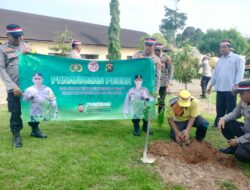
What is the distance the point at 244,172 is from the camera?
4.33 meters

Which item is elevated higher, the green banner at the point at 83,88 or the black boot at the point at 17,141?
the green banner at the point at 83,88

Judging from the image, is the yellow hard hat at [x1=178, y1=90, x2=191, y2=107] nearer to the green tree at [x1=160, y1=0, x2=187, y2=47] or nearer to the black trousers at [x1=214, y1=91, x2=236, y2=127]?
the black trousers at [x1=214, y1=91, x2=236, y2=127]

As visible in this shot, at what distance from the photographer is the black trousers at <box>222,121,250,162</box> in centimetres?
441

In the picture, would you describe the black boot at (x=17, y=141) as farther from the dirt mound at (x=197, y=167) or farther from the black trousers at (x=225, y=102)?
the black trousers at (x=225, y=102)

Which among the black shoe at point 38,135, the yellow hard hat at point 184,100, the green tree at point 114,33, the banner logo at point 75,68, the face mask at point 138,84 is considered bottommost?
the black shoe at point 38,135

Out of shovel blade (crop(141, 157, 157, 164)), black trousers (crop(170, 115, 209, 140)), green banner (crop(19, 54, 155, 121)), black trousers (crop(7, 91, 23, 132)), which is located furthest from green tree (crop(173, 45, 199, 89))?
black trousers (crop(7, 91, 23, 132))

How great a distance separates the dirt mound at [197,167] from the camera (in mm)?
3857

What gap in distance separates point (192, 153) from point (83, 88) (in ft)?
7.93

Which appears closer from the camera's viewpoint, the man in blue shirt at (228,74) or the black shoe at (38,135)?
the black shoe at (38,135)

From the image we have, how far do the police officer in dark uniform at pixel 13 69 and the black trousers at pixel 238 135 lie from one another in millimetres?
3601

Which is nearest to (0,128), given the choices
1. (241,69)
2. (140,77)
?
(140,77)

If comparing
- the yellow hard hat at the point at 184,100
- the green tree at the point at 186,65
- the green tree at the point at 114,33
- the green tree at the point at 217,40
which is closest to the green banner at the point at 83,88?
the yellow hard hat at the point at 184,100

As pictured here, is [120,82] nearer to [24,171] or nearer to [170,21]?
[24,171]

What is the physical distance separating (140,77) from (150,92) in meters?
0.38
